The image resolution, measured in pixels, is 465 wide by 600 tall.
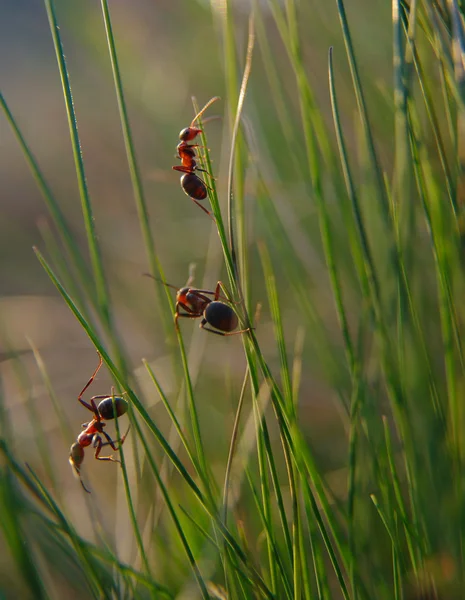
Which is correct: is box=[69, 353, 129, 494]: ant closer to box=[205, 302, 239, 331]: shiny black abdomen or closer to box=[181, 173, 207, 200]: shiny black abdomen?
box=[205, 302, 239, 331]: shiny black abdomen

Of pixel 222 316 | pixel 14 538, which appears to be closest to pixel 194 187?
pixel 222 316

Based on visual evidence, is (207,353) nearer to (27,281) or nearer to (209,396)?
(209,396)

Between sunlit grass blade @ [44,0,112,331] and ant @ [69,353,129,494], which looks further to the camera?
ant @ [69,353,129,494]

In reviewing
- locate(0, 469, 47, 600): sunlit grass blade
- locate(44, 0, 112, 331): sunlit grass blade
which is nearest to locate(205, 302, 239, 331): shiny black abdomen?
locate(44, 0, 112, 331): sunlit grass blade

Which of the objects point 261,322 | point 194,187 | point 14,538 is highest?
point 194,187

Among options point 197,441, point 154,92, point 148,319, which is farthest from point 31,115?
point 197,441

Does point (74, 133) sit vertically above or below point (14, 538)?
above

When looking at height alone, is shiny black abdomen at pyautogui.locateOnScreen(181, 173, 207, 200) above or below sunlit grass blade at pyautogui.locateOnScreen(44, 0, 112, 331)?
below

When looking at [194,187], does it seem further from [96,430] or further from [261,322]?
[261,322]

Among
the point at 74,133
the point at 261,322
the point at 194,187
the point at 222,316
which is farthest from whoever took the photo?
the point at 261,322
